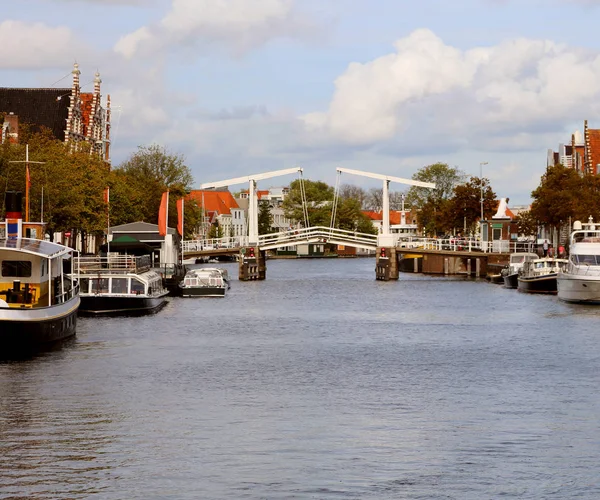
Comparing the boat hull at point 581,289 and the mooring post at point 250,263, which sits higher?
the mooring post at point 250,263

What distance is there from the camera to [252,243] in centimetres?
10662

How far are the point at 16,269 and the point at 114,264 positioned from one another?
72.0 ft

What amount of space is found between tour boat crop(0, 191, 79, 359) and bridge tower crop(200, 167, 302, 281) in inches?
2268

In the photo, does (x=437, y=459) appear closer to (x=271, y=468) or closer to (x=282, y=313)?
(x=271, y=468)

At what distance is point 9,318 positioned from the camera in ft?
133

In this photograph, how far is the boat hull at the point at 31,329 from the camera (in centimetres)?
4072

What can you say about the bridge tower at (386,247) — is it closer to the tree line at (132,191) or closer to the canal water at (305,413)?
the tree line at (132,191)

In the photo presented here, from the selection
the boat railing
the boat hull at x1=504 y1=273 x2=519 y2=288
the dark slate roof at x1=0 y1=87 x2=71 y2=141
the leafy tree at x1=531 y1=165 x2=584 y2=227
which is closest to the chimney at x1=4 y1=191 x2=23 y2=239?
the boat railing

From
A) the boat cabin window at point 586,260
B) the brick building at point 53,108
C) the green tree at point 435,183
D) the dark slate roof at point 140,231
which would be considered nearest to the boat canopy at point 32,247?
the boat cabin window at point 586,260

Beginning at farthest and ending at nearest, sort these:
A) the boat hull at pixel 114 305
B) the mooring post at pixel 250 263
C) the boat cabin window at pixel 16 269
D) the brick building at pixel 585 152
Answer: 1. the brick building at pixel 585 152
2. the mooring post at pixel 250 263
3. the boat hull at pixel 114 305
4. the boat cabin window at pixel 16 269

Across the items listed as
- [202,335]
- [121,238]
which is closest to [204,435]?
[202,335]

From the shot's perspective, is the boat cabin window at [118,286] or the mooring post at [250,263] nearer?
the boat cabin window at [118,286]

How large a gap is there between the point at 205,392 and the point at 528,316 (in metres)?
31.5

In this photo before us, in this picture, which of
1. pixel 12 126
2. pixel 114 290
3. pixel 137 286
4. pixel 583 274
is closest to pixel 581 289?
pixel 583 274
